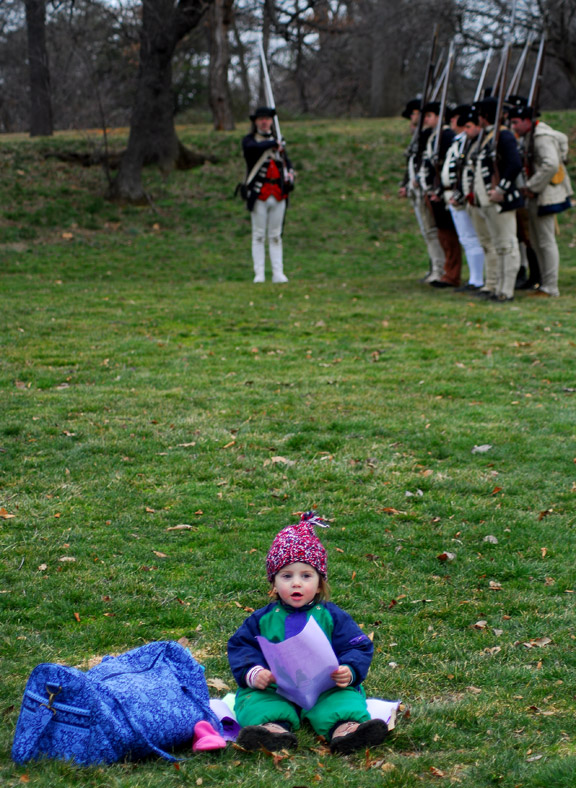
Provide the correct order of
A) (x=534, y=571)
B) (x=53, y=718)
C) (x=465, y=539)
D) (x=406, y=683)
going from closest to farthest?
(x=53, y=718), (x=406, y=683), (x=534, y=571), (x=465, y=539)

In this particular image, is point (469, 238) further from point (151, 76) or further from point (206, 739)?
point (206, 739)

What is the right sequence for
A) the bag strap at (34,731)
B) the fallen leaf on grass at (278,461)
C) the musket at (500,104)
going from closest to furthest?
the bag strap at (34,731), the fallen leaf on grass at (278,461), the musket at (500,104)

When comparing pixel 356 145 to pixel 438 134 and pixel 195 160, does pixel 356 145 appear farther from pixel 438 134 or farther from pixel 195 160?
pixel 438 134

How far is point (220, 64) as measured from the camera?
2481 cm

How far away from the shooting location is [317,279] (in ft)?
54.6

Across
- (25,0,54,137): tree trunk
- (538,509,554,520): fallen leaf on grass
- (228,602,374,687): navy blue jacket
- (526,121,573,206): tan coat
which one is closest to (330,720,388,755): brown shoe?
(228,602,374,687): navy blue jacket

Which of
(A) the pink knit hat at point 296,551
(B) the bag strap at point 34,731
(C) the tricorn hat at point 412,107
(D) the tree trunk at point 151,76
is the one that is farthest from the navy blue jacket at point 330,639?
(D) the tree trunk at point 151,76

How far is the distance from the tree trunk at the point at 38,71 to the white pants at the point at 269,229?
10.1m

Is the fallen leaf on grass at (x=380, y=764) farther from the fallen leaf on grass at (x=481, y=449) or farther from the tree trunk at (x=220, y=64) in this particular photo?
the tree trunk at (x=220, y=64)

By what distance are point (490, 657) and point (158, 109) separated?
19955mm

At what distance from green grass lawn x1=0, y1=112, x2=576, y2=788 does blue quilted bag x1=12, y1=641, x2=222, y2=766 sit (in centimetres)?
8

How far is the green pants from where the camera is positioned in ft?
11.4

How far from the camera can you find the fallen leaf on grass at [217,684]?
12.9ft

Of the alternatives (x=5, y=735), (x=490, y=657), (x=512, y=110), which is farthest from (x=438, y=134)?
(x=5, y=735)
